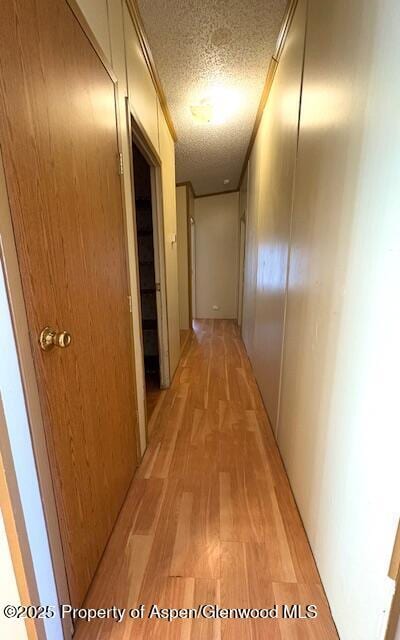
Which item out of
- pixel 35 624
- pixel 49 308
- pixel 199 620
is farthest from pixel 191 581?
pixel 49 308

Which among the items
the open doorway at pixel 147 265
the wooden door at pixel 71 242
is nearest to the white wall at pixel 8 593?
the wooden door at pixel 71 242

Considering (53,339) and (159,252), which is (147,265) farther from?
(53,339)

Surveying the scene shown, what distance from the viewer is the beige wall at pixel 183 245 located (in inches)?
172

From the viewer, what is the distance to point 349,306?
2.86 ft

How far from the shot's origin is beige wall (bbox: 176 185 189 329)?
14.3ft

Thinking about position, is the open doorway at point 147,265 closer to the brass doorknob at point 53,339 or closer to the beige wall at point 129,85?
the beige wall at point 129,85

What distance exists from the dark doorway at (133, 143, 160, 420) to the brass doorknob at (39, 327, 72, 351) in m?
1.80

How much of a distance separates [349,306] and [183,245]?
12.6 feet

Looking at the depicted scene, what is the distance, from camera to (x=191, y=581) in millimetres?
1064

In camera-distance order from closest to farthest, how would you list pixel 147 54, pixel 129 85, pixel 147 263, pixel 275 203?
pixel 129 85 < pixel 147 54 < pixel 275 203 < pixel 147 263

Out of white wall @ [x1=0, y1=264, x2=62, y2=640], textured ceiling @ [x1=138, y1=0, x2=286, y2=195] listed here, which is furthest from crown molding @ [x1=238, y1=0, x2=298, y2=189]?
white wall @ [x1=0, y1=264, x2=62, y2=640]

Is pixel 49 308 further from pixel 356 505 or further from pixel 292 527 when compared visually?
pixel 292 527

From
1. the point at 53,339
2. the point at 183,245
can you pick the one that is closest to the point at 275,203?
the point at 53,339

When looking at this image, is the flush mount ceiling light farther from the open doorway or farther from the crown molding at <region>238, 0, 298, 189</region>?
the open doorway
